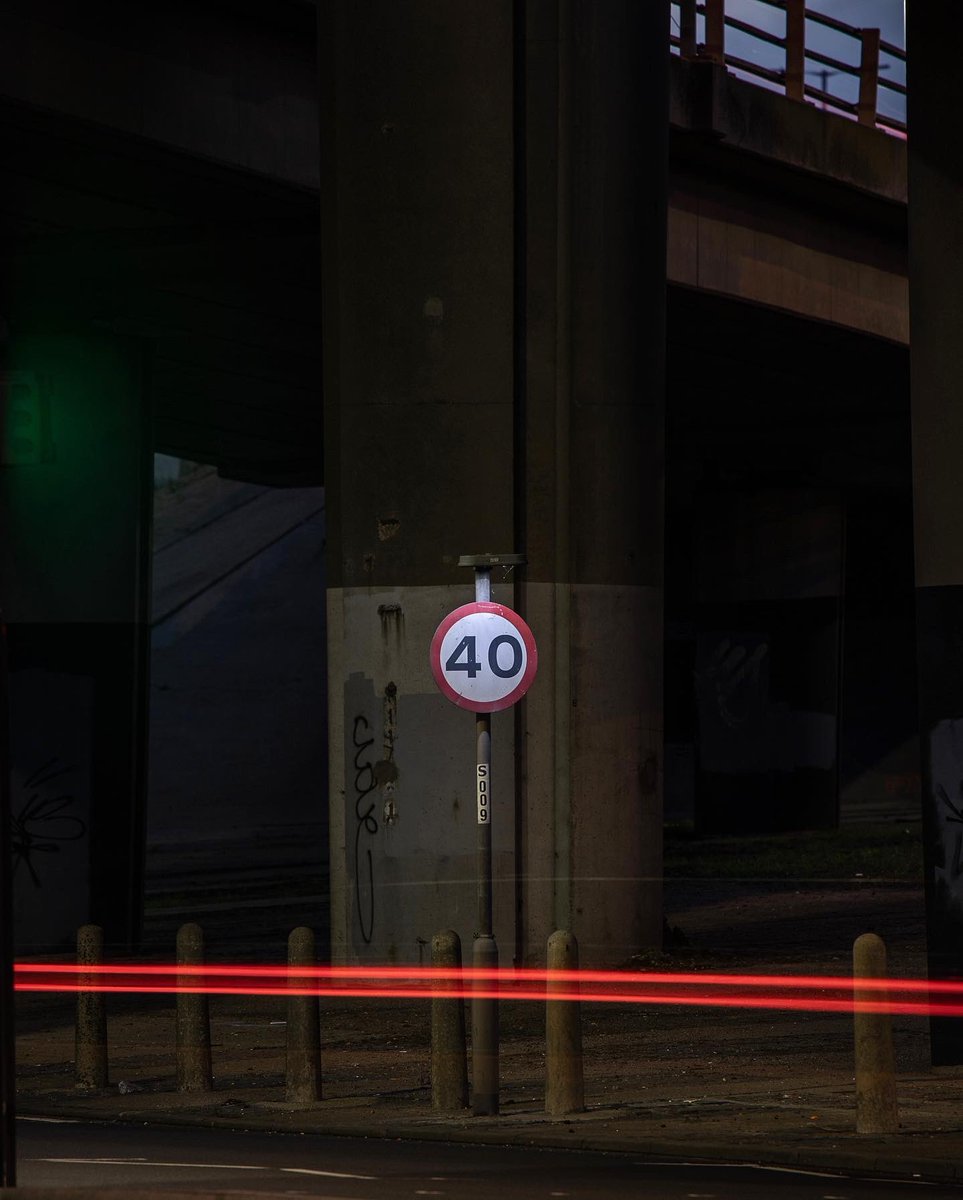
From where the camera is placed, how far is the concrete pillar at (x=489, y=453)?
2091cm

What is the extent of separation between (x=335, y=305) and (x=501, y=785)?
14.5ft

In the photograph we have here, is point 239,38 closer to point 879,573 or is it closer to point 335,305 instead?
point 335,305

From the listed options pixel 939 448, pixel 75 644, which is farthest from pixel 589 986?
pixel 75 644

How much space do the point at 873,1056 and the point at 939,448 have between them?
14.7 feet

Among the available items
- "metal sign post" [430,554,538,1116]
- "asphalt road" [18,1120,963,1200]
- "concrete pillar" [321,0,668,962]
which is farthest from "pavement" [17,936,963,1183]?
"concrete pillar" [321,0,668,962]

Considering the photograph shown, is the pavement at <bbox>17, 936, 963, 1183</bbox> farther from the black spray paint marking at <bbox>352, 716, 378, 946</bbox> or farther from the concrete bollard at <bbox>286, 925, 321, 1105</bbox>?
the black spray paint marking at <bbox>352, 716, 378, 946</bbox>

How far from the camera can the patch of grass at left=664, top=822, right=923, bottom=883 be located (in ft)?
119

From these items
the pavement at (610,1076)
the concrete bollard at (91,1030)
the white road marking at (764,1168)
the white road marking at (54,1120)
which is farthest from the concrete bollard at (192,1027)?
the white road marking at (764,1168)

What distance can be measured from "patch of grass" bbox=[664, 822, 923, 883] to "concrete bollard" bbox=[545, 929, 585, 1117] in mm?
20245

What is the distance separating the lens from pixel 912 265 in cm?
1562

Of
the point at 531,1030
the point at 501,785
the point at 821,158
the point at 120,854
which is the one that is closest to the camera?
the point at 531,1030

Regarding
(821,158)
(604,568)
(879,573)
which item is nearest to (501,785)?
(604,568)

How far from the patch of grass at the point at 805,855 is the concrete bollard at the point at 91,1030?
18961mm

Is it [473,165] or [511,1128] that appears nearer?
[511,1128]
